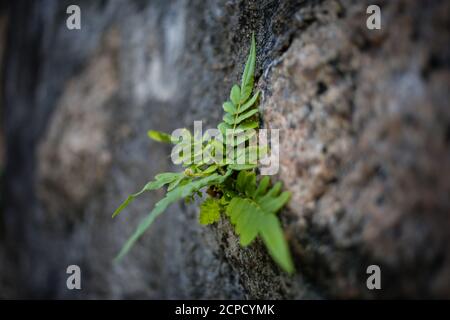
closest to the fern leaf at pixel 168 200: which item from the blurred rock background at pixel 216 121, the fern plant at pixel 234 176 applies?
the fern plant at pixel 234 176

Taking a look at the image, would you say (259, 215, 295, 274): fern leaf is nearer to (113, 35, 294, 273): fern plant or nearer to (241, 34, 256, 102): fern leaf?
(113, 35, 294, 273): fern plant

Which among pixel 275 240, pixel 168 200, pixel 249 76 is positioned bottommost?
pixel 275 240

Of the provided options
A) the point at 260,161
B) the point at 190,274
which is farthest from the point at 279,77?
the point at 190,274

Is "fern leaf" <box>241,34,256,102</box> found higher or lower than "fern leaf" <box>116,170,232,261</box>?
higher

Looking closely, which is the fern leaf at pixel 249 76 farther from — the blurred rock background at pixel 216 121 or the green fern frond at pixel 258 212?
the green fern frond at pixel 258 212

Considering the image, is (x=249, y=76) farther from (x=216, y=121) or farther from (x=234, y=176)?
(x=216, y=121)

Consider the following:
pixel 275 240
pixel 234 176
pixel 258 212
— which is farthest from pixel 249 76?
pixel 275 240

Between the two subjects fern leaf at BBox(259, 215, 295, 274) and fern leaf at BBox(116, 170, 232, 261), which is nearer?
fern leaf at BBox(259, 215, 295, 274)

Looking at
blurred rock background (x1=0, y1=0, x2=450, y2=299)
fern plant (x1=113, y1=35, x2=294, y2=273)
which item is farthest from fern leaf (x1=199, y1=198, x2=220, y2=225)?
blurred rock background (x1=0, y1=0, x2=450, y2=299)

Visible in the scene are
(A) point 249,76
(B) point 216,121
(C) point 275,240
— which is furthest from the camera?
(B) point 216,121
